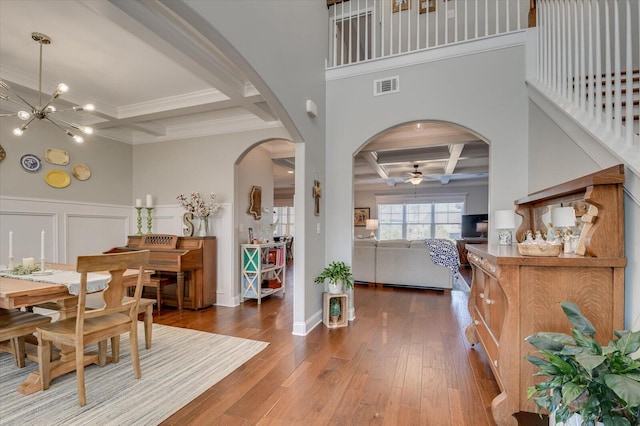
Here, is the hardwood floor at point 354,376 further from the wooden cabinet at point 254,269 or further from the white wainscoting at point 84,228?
the white wainscoting at point 84,228

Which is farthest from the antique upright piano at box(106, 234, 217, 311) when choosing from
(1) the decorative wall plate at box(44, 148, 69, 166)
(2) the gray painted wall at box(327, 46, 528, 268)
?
(2) the gray painted wall at box(327, 46, 528, 268)

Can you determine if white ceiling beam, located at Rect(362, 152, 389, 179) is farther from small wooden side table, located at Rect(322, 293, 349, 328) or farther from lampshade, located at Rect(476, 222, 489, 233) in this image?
lampshade, located at Rect(476, 222, 489, 233)

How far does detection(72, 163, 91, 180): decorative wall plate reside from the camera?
4.19 m

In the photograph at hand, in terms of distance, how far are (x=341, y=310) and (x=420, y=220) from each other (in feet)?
23.3

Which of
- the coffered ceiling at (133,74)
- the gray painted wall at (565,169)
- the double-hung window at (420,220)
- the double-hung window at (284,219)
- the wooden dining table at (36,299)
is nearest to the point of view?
the gray painted wall at (565,169)

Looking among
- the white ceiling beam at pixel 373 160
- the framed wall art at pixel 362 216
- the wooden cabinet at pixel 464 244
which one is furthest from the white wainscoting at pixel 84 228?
the wooden cabinet at pixel 464 244

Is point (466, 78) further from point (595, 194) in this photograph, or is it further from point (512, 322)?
point (512, 322)

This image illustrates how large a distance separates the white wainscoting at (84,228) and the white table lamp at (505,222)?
340 centimetres

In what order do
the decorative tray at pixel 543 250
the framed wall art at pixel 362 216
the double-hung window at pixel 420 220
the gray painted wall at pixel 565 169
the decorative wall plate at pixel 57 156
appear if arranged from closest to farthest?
the gray painted wall at pixel 565 169 → the decorative tray at pixel 543 250 → the decorative wall plate at pixel 57 156 → the double-hung window at pixel 420 220 → the framed wall art at pixel 362 216

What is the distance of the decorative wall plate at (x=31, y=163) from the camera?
366 cm

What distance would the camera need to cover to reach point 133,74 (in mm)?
3115

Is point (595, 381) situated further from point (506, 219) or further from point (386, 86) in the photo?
point (386, 86)

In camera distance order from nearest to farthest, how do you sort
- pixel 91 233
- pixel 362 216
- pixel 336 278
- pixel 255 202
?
pixel 336 278, pixel 91 233, pixel 255 202, pixel 362 216

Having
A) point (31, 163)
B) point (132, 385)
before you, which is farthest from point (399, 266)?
point (31, 163)
